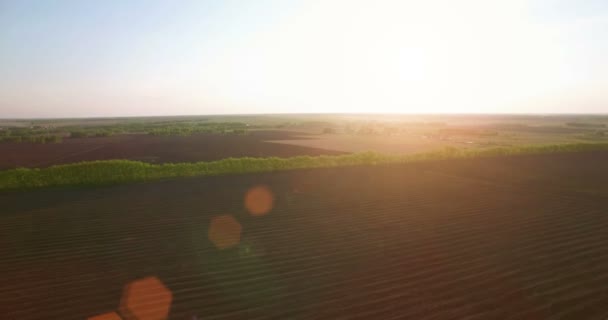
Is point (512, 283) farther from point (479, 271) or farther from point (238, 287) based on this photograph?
point (238, 287)

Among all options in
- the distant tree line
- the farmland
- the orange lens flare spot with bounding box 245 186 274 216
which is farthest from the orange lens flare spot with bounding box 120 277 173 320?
the distant tree line

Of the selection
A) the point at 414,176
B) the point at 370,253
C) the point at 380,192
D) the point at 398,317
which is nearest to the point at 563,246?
the point at 370,253

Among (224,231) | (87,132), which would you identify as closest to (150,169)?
(224,231)

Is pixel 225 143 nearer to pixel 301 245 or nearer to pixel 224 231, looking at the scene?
pixel 224 231

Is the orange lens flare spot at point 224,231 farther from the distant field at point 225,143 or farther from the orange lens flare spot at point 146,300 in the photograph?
the distant field at point 225,143

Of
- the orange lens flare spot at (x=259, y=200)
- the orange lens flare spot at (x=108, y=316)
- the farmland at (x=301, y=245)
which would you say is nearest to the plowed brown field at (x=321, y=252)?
the farmland at (x=301, y=245)

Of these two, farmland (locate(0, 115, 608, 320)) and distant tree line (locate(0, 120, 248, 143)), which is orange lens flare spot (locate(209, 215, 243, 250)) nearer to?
farmland (locate(0, 115, 608, 320))

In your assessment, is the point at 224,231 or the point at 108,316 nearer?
the point at 108,316
